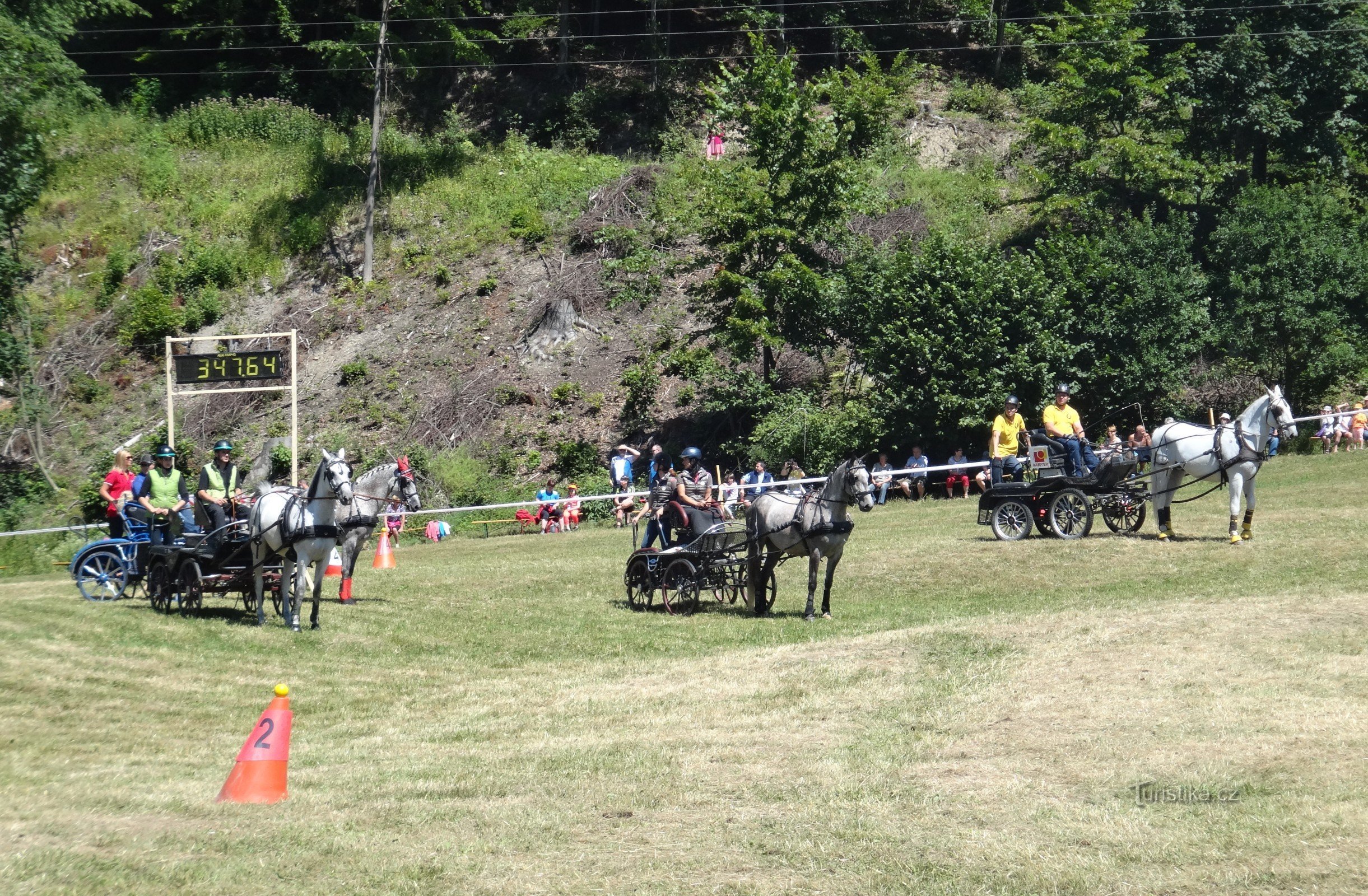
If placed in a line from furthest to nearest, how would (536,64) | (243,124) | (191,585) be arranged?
(536,64)
(243,124)
(191,585)

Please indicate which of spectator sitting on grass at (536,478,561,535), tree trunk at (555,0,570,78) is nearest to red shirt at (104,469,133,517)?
spectator sitting on grass at (536,478,561,535)

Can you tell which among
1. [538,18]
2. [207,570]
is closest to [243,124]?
[538,18]

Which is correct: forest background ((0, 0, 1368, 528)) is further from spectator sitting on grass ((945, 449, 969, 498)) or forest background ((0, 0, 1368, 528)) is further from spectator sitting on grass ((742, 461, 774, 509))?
spectator sitting on grass ((742, 461, 774, 509))

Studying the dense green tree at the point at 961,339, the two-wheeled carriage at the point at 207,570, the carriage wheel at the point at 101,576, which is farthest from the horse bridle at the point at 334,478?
the dense green tree at the point at 961,339

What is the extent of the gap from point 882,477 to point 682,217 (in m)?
14.5

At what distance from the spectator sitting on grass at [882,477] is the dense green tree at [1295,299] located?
11200 mm

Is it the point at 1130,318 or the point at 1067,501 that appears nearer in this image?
the point at 1067,501

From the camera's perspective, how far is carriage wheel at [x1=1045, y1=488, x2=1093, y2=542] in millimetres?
23938

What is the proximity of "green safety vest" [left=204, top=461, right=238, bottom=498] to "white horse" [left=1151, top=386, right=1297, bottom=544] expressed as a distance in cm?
1424

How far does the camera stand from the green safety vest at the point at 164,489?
1991 cm

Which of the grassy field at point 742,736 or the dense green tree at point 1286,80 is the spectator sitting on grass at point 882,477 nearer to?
the grassy field at point 742,736

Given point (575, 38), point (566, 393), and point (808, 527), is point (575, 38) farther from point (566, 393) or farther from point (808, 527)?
point (808, 527)

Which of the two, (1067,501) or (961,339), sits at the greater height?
(961,339)

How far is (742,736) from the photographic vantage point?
13.0 metres
